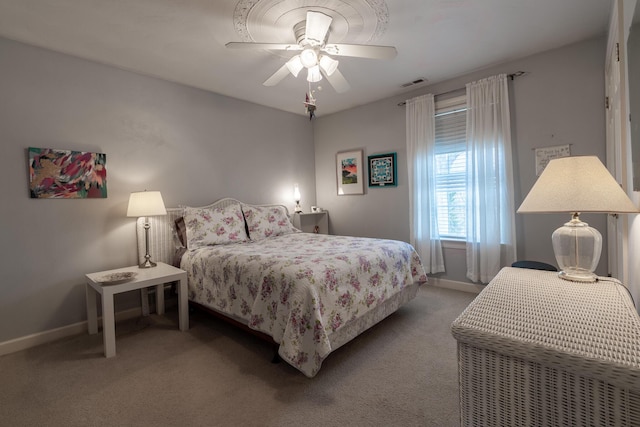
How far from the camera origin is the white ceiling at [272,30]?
209 cm

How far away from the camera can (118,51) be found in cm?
267

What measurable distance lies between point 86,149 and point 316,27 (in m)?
2.46

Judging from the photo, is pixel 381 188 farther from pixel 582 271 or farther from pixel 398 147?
pixel 582 271

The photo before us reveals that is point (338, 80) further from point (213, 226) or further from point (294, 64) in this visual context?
point (213, 226)

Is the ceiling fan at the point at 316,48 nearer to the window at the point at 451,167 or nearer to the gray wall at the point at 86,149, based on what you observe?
the gray wall at the point at 86,149

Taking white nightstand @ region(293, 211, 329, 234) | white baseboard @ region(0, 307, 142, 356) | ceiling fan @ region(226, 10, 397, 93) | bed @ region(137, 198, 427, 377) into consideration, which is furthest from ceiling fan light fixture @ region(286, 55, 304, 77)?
white baseboard @ region(0, 307, 142, 356)

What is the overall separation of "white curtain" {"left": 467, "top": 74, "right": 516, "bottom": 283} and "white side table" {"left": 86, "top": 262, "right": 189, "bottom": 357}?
10.3 feet

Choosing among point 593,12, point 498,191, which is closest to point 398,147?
point 498,191

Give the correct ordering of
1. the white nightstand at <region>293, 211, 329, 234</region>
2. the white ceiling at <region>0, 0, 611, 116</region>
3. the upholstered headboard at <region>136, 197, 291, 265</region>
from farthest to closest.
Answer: the white nightstand at <region>293, 211, 329, 234</region> → the upholstered headboard at <region>136, 197, 291, 265</region> → the white ceiling at <region>0, 0, 611, 116</region>

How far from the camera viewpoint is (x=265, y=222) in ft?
12.2

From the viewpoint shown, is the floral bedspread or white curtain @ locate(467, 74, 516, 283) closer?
the floral bedspread

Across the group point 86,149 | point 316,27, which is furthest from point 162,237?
point 316,27

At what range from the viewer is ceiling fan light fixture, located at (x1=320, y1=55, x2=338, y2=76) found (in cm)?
225

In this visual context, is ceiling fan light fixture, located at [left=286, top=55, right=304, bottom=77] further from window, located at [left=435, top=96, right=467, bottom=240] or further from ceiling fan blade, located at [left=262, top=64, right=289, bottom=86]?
window, located at [left=435, top=96, right=467, bottom=240]
